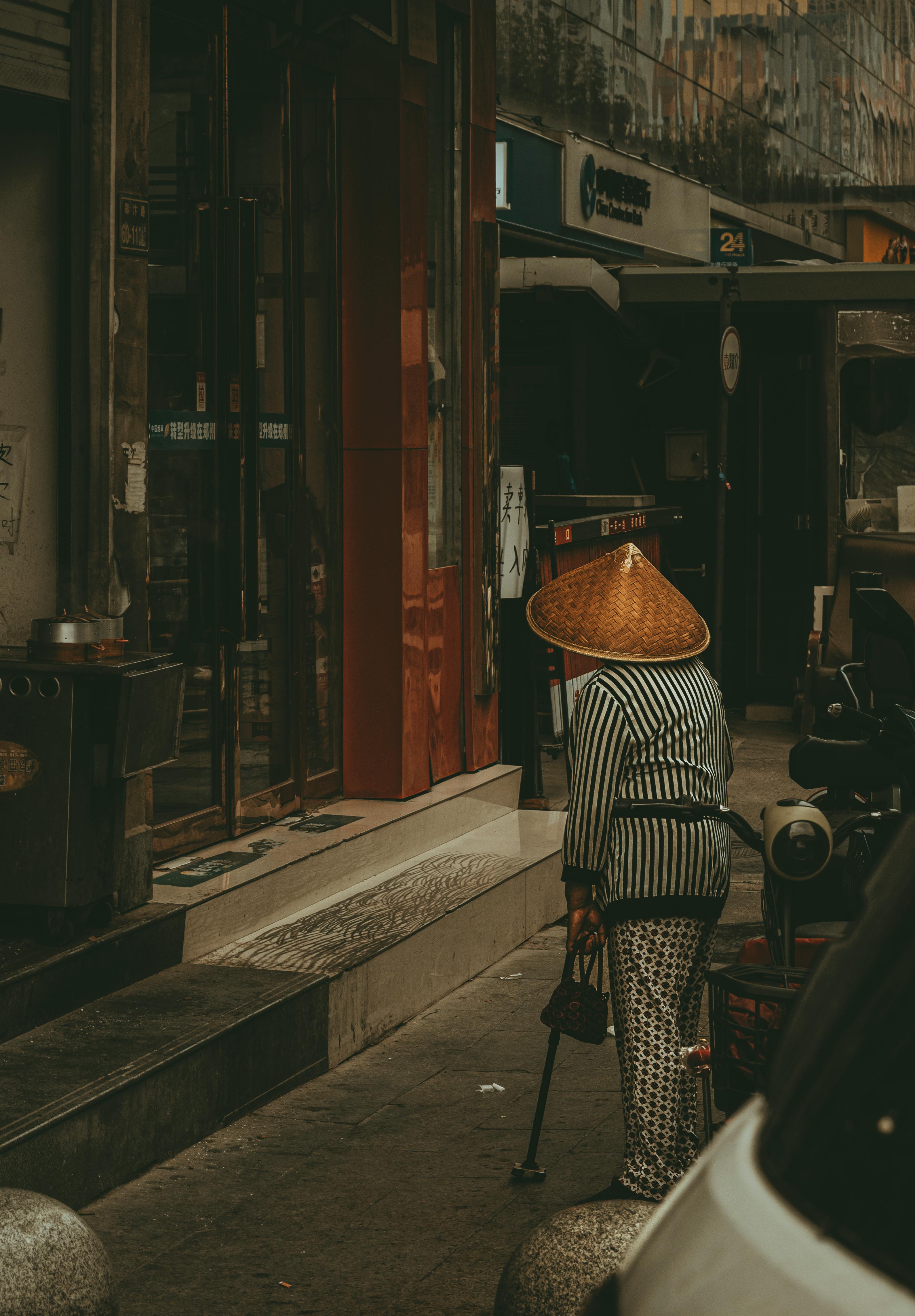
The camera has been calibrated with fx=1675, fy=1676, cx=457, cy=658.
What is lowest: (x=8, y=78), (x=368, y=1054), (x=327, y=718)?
(x=368, y=1054)

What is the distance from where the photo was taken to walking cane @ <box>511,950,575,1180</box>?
15.5ft

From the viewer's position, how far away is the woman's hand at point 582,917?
4520 millimetres

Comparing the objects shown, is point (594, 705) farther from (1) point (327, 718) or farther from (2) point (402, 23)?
(2) point (402, 23)

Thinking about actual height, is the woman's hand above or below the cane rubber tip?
above

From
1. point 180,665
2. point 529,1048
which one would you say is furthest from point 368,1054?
point 180,665

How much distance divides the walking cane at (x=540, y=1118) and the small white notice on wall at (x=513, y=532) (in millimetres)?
5809

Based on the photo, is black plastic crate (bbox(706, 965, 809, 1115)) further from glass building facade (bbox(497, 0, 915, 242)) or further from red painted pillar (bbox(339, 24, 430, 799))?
glass building facade (bbox(497, 0, 915, 242))

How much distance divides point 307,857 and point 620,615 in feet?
9.67

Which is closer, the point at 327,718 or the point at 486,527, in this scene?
the point at 327,718

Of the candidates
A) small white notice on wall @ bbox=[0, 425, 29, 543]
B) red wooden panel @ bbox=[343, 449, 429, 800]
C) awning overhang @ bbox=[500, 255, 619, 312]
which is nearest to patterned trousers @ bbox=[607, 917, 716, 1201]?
small white notice on wall @ bbox=[0, 425, 29, 543]

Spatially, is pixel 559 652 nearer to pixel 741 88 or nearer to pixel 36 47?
pixel 36 47

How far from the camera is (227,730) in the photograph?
752 centimetres

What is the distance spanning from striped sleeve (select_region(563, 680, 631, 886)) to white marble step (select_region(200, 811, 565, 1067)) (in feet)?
6.18

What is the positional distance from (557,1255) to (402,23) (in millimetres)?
6678
